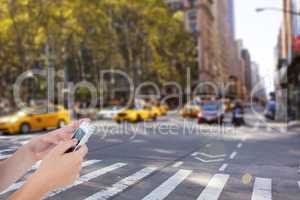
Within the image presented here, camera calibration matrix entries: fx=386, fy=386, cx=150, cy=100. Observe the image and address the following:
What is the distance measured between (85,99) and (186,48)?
2288 cm

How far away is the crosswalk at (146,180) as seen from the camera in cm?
672

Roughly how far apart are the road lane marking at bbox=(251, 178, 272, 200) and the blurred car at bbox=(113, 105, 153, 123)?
959 inches

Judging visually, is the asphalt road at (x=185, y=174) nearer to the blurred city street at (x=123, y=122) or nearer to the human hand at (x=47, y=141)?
the blurred city street at (x=123, y=122)

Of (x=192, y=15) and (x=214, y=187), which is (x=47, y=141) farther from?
(x=192, y=15)

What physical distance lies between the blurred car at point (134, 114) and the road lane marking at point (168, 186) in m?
23.3

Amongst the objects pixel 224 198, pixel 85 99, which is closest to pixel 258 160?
pixel 224 198

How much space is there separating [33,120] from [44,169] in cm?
2226

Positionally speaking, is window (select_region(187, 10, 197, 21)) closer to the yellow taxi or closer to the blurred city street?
the blurred city street

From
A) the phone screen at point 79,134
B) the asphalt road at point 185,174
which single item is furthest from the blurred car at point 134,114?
the phone screen at point 79,134

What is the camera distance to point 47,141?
7.59 feet

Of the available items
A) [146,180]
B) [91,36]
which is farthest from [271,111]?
[146,180]

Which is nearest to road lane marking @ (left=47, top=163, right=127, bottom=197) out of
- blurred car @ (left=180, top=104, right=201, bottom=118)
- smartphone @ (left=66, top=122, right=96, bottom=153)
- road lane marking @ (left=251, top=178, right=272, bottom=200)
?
Result: road lane marking @ (left=251, top=178, right=272, bottom=200)

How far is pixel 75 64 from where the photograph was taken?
51625mm

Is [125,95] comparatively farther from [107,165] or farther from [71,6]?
[107,165]
